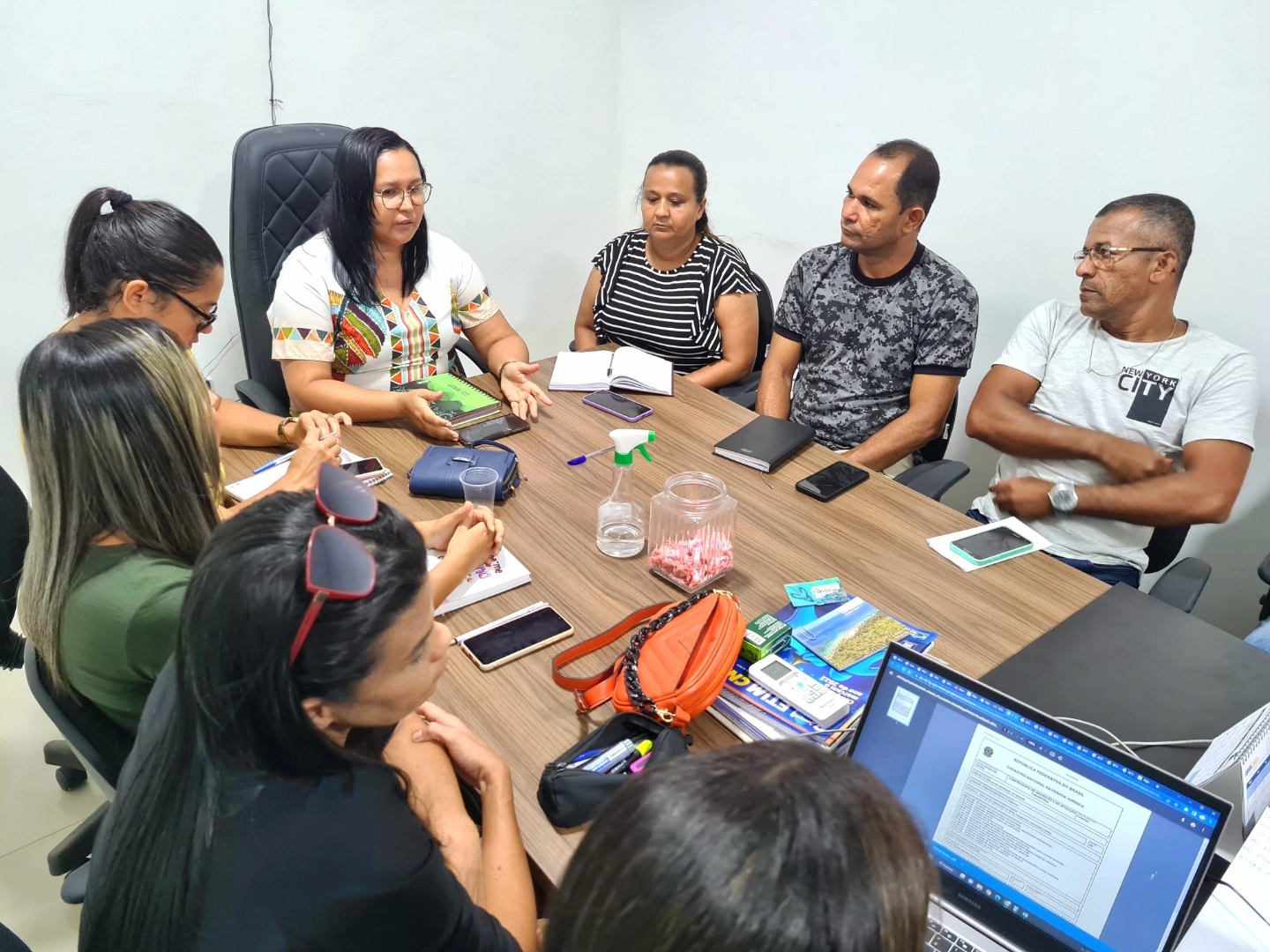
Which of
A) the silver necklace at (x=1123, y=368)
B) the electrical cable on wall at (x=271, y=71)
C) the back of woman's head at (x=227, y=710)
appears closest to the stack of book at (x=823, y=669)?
the back of woman's head at (x=227, y=710)

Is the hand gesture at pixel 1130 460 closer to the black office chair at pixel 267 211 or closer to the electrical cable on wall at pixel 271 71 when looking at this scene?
the black office chair at pixel 267 211

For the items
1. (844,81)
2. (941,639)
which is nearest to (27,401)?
(941,639)

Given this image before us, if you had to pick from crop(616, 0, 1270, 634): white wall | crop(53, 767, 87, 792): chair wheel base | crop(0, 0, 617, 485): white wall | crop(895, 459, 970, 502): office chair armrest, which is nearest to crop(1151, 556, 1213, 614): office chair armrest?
crop(895, 459, 970, 502): office chair armrest

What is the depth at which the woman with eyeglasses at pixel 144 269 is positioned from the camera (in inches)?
67.4

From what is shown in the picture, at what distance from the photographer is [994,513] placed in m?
2.17

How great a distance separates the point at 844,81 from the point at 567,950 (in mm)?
3073

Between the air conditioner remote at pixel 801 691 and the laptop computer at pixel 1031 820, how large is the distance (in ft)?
0.52

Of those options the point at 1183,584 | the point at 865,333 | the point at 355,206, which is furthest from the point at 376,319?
the point at 1183,584

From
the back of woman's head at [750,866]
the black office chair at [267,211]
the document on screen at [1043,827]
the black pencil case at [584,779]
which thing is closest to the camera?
the back of woman's head at [750,866]

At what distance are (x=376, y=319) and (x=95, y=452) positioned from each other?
3.78 feet

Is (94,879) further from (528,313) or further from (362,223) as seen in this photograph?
(528,313)

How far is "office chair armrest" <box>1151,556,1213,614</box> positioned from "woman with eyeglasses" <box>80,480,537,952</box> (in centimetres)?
143

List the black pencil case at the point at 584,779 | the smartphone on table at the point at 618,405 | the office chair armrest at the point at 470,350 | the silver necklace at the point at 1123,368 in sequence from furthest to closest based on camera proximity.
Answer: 1. the office chair armrest at the point at 470,350
2. the smartphone on table at the point at 618,405
3. the silver necklace at the point at 1123,368
4. the black pencil case at the point at 584,779

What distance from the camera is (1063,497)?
6.66 ft
